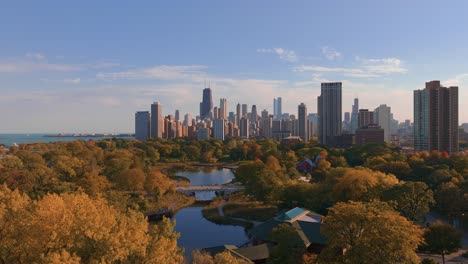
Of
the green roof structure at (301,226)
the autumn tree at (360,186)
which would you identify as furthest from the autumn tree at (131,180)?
the autumn tree at (360,186)

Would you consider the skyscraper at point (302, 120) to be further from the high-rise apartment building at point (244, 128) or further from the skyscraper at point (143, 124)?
the skyscraper at point (143, 124)

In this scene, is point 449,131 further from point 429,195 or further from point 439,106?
point 429,195

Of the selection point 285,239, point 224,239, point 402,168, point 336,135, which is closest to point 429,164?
point 402,168

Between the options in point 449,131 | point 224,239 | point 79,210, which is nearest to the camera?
point 79,210

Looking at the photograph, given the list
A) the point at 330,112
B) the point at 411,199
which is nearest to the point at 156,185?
the point at 411,199

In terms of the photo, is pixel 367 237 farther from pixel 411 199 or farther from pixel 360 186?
pixel 360 186

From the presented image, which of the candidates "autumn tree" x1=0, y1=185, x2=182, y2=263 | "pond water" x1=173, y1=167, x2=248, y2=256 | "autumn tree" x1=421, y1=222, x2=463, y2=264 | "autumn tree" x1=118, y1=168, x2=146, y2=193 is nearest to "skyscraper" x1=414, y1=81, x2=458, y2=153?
"pond water" x1=173, y1=167, x2=248, y2=256

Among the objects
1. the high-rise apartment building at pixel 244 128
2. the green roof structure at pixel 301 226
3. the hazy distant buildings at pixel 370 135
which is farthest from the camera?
the high-rise apartment building at pixel 244 128

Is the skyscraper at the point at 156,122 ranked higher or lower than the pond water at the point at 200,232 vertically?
higher
